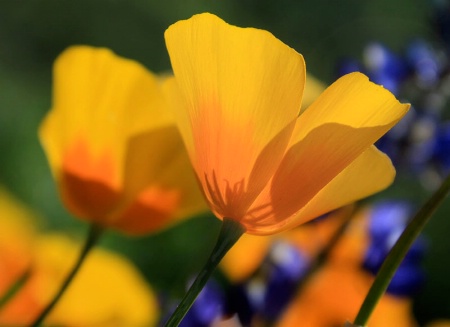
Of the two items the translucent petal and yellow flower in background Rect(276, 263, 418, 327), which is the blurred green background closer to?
yellow flower in background Rect(276, 263, 418, 327)

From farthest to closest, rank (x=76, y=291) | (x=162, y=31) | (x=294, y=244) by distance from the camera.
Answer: (x=162, y=31) → (x=294, y=244) → (x=76, y=291)

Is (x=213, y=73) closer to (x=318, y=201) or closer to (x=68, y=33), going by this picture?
(x=318, y=201)

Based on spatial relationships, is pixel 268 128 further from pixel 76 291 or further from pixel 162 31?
pixel 162 31

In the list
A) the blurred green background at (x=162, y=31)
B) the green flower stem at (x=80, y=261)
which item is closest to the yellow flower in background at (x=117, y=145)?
the green flower stem at (x=80, y=261)

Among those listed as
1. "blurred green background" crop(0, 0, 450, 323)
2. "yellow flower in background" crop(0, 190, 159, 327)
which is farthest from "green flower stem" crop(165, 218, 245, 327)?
"blurred green background" crop(0, 0, 450, 323)

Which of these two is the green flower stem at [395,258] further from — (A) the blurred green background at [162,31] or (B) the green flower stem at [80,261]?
(A) the blurred green background at [162,31]

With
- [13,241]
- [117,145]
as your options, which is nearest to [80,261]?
[117,145]
